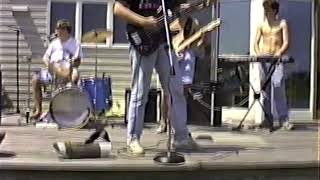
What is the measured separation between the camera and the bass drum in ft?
22.1

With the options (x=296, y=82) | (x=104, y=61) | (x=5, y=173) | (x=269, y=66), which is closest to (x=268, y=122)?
(x=269, y=66)

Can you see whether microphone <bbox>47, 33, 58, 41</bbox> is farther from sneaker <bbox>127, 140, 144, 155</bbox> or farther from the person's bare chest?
sneaker <bbox>127, 140, 144, 155</bbox>

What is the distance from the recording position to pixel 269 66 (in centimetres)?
720

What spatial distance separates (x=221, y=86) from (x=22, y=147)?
342 cm

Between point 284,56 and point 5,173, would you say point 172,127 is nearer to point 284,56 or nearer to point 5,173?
point 5,173

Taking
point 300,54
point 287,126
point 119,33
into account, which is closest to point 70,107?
point 287,126

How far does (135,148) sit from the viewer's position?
4832 millimetres

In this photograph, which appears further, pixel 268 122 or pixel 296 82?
pixel 296 82

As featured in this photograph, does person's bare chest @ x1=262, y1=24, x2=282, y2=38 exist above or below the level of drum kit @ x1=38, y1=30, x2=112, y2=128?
above

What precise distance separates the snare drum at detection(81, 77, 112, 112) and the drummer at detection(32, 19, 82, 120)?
286 mm

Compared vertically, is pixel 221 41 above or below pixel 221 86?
above

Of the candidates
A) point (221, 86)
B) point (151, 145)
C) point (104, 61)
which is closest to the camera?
point (151, 145)

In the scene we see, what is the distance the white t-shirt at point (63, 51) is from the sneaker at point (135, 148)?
292 cm

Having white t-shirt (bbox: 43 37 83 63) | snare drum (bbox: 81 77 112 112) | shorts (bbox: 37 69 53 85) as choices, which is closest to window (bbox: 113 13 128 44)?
snare drum (bbox: 81 77 112 112)
